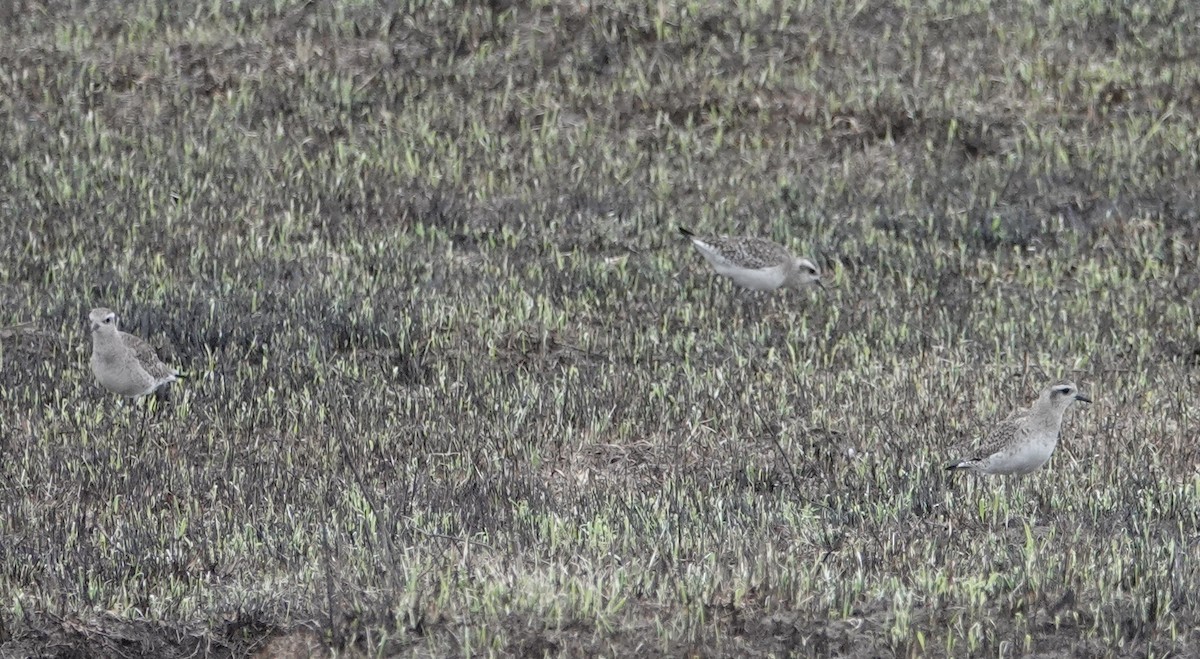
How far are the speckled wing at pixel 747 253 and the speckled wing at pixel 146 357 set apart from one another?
15.7 ft

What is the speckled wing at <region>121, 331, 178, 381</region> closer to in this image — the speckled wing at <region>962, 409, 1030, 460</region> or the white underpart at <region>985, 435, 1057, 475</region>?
the speckled wing at <region>962, 409, 1030, 460</region>

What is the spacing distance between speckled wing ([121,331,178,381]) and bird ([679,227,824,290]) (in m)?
4.79

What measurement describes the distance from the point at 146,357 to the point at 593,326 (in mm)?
3576

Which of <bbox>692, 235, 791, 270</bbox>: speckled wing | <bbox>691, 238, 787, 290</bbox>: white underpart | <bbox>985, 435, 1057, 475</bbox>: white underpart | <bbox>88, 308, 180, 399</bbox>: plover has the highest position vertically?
<bbox>985, 435, 1057, 475</bbox>: white underpart

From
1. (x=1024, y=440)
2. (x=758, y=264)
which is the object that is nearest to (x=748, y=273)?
(x=758, y=264)

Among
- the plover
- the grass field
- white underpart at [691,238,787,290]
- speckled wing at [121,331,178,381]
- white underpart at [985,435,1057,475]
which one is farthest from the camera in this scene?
white underpart at [691,238,787,290]

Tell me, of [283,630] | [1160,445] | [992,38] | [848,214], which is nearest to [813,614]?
[283,630]

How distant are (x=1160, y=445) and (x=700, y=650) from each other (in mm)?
4002

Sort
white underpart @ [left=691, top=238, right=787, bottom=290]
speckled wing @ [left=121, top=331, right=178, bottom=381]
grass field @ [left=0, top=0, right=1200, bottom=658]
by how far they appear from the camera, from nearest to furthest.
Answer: grass field @ [left=0, top=0, right=1200, bottom=658] < speckled wing @ [left=121, top=331, right=178, bottom=381] < white underpart @ [left=691, top=238, right=787, bottom=290]

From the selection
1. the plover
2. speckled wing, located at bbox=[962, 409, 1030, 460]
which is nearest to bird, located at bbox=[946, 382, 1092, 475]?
speckled wing, located at bbox=[962, 409, 1030, 460]

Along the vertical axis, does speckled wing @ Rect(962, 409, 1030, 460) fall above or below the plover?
above

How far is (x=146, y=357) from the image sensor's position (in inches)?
395

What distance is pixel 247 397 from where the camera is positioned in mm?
10195

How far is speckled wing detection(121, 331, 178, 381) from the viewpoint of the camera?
997cm
